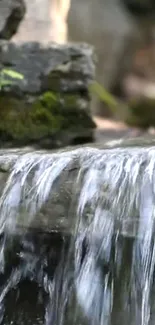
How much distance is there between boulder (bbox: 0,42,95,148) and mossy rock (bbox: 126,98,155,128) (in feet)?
17.5

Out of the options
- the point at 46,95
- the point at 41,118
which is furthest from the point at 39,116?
the point at 46,95

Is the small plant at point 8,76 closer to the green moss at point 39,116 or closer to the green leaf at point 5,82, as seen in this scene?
the green leaf at point 5,82

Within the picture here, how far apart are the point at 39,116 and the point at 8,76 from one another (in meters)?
0.37

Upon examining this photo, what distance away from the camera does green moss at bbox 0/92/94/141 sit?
398cm

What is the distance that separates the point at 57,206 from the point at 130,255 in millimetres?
371

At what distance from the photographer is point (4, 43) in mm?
4012

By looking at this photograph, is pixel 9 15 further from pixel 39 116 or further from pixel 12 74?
pixel 39 116

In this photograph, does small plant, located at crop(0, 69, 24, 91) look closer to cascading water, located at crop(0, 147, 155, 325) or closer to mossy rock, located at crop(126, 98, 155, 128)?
cascading water, located at crop(0, 147, 155, 325)

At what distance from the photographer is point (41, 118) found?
4.10 m

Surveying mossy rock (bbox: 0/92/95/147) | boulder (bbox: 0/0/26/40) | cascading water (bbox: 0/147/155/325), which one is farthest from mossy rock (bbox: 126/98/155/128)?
cascading water (bbox: 0/147/155/325)

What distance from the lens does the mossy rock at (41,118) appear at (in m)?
3.98

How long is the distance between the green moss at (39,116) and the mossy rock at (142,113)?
534cm

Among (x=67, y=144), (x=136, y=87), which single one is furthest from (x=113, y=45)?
(x=67, y=144)

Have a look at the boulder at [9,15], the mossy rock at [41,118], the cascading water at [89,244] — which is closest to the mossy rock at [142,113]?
the mossy rock at [41,118]
